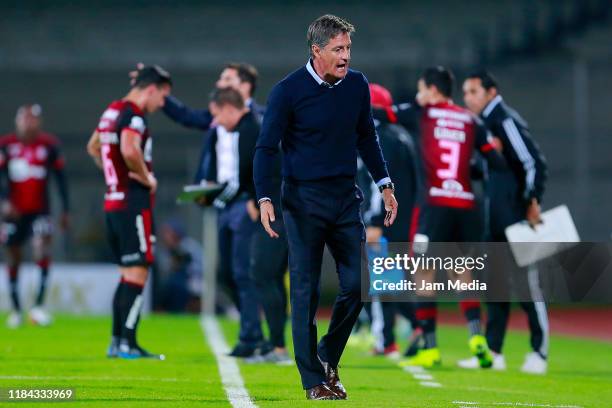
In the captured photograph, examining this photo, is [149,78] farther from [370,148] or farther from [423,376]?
[370,148]

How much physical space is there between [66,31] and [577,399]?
24018mm

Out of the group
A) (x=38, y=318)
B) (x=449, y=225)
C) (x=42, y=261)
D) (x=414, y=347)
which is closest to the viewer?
(x=449, y=225)

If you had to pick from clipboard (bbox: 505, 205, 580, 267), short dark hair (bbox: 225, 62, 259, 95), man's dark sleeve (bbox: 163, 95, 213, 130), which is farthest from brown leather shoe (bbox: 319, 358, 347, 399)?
man's dark sleeve (bbox: 163, 95, 213, 130)

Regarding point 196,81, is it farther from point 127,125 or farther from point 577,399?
point 577,399

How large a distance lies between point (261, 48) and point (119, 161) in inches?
781

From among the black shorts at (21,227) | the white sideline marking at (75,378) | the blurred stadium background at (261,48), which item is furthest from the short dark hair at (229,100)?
the blurred stadium background at (261,48)

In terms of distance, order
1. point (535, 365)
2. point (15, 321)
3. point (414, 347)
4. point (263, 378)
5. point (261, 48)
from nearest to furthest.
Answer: point (263, 378) → point (535, 365) → point (414, 347) → point (15, 321) → point (261, 48)

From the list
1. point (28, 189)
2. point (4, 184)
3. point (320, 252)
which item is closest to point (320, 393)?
point (320, 252)

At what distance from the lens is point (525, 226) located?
34.2ft

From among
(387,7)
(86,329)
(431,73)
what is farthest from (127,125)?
(387,7)

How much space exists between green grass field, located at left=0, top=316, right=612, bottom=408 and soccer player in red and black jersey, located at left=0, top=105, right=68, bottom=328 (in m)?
2.98

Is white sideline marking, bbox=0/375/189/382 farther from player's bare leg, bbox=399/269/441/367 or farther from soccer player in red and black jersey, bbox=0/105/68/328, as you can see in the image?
soccer player in red and black jersey, bbox=0/105/68/328

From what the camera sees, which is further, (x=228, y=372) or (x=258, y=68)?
(x=258, y=68)

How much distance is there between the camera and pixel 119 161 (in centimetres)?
1013
